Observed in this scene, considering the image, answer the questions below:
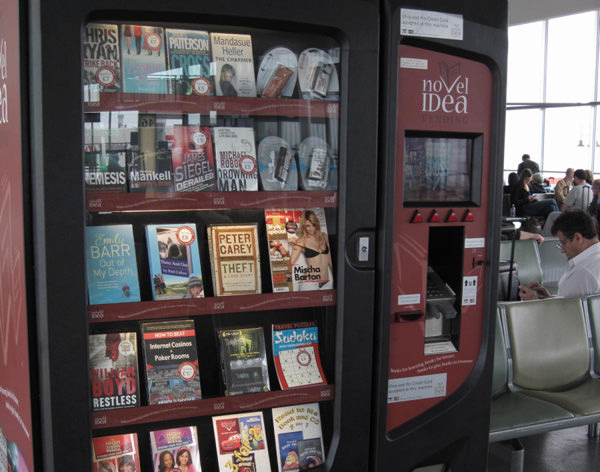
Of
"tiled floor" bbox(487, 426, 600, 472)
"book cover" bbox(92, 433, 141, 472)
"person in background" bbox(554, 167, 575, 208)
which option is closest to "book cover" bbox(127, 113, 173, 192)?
"book cover" bbox(92, 433, 141, 472)

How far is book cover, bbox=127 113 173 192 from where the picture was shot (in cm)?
185

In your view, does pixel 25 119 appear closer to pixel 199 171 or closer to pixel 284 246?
pixel 199 171

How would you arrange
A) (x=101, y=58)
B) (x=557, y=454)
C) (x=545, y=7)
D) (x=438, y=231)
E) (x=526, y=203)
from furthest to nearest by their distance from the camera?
(x=526, y=203), (x=545, y=7), (x=557, y=454), (x=438, y=231), (x=101, y=58)

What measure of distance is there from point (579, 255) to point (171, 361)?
2913mm

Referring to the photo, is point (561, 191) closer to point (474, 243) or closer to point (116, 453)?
point (474, 243)

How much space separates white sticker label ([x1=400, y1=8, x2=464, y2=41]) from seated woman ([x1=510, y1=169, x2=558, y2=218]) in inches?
311

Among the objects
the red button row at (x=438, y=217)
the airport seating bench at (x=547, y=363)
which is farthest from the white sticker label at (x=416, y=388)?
the airport seating bench at (x=547, y=363)

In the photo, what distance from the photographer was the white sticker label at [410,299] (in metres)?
2.05

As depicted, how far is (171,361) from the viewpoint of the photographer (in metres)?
1.96

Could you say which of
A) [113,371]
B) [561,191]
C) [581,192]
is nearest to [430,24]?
[113,371]

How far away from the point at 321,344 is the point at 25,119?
1.19 metres

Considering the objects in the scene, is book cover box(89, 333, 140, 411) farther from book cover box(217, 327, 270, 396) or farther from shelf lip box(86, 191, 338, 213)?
shelf lip box(86, 191, 338, 213)

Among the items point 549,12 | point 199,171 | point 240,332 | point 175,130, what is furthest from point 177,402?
point 549,12

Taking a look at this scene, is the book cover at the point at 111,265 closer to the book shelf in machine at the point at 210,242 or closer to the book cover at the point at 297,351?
the book shelf in machine at the point at 210,242
